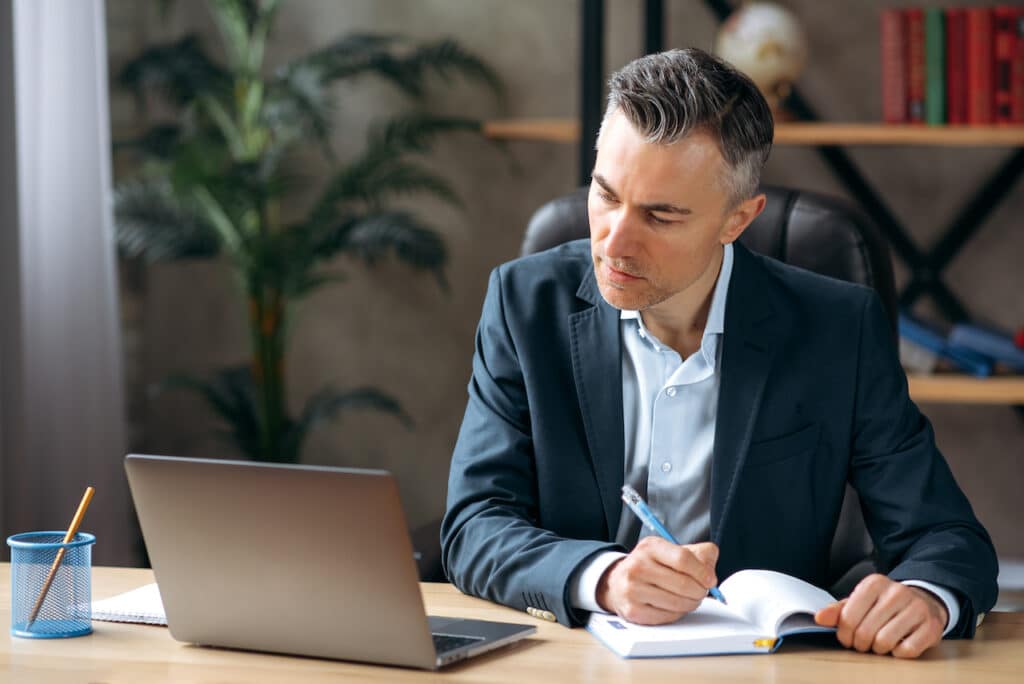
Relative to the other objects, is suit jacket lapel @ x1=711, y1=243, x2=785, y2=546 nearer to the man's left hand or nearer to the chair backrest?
the chair backrest

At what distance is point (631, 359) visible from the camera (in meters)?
1.59

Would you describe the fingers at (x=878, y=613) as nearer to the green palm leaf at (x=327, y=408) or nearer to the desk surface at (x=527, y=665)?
the desk surface at (x=527, y=665)

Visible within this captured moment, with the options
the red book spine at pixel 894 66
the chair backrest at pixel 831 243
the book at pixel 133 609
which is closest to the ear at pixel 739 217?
the chair backrest at pixel 831 243

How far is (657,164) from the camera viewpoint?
55.6 inches

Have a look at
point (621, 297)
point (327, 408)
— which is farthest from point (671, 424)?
point (327, 408)

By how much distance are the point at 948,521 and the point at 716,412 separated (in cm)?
28

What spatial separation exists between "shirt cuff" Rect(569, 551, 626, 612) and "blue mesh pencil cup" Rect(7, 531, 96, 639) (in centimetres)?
46

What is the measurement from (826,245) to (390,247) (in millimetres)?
1806

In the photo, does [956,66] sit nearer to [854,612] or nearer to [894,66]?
[894,66]

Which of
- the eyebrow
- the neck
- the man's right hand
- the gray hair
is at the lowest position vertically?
the man's right hand

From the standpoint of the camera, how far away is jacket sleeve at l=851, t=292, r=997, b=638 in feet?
4.39

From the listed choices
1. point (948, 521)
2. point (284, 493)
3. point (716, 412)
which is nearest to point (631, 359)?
point (716, 412)

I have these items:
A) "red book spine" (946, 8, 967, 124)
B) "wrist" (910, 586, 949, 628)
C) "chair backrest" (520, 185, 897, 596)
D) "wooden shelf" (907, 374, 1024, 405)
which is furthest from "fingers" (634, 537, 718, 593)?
"red book spine" (946, 8, 967, 124)

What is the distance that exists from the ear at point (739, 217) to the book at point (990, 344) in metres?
1.55
